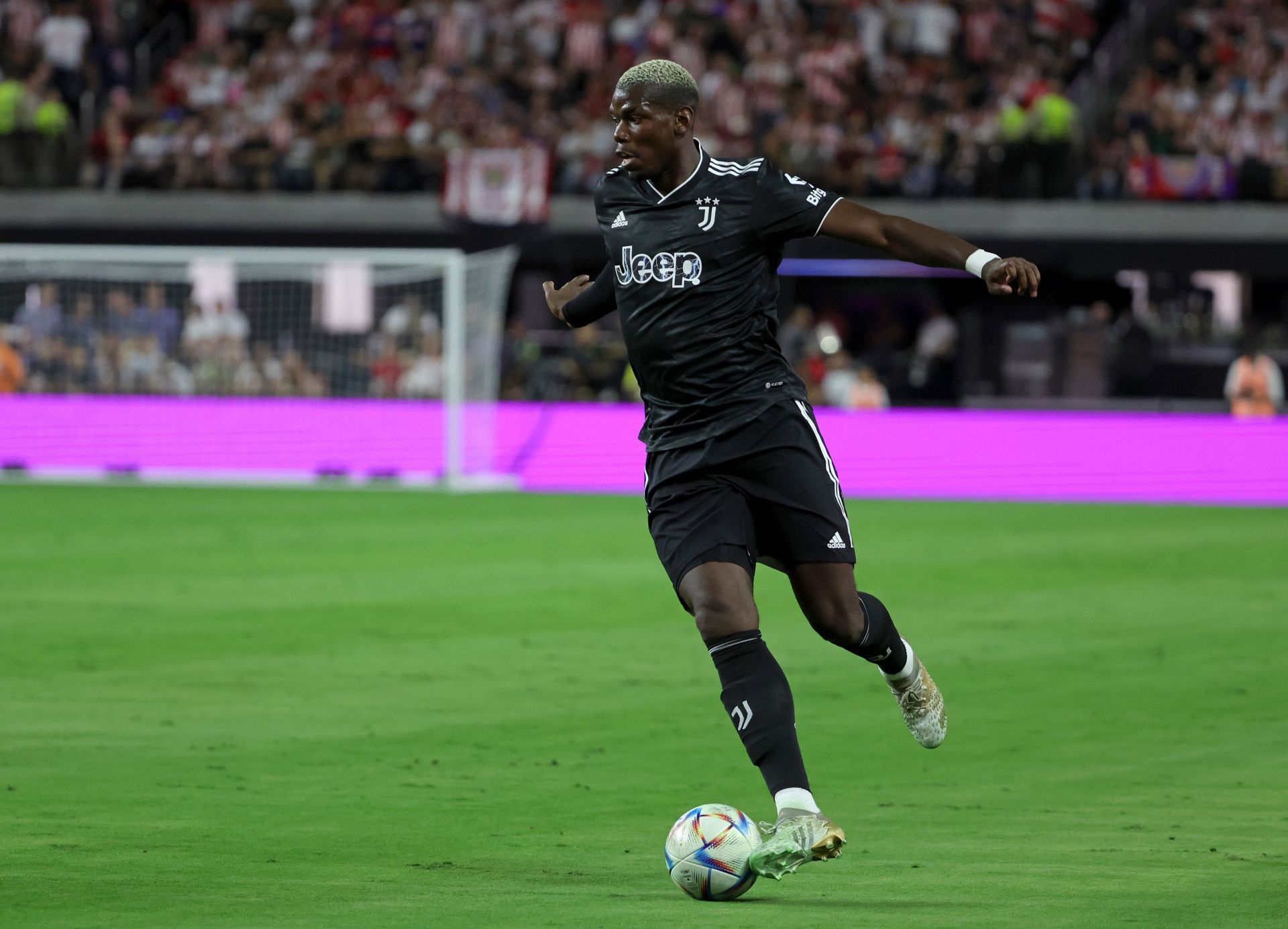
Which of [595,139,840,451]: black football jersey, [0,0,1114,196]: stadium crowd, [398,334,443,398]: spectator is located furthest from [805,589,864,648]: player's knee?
[0,0,1114,196]: stadium crowd

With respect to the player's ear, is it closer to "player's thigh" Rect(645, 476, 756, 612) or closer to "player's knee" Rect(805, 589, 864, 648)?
"player's thigh" Rect(645, 476, 756, 612)

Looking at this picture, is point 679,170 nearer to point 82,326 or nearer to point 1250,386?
point 82,326

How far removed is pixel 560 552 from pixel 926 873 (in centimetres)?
1021

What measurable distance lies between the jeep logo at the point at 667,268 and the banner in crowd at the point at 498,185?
24077 millimetres

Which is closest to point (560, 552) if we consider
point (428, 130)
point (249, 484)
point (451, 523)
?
A: point (451, 523)

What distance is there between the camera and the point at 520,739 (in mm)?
8250

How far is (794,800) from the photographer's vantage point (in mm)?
5500

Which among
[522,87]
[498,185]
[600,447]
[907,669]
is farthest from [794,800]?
[522,87]

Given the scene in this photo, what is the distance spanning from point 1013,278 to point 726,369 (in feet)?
2.94

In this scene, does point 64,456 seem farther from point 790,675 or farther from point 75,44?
point 790,675

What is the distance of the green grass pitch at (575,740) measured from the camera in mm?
5555

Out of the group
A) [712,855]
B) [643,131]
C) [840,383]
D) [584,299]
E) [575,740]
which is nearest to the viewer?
[712,855]

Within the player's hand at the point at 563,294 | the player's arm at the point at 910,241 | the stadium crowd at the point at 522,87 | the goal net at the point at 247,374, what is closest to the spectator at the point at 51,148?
the stadium crowd at the point at 522,87

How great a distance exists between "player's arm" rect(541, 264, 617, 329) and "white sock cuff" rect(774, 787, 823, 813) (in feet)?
5.21
